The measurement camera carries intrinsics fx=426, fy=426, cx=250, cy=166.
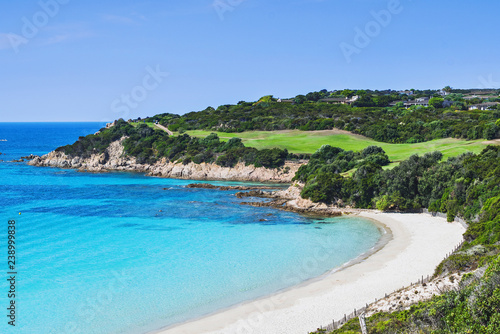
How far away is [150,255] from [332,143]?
5634cm

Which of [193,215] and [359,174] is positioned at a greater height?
[359,174]

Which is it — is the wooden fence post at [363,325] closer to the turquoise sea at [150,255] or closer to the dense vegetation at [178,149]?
the turquoise sea at [150,255]

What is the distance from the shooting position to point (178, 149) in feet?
277

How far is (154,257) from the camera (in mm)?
31281

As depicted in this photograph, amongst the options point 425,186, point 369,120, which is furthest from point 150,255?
point 369,120

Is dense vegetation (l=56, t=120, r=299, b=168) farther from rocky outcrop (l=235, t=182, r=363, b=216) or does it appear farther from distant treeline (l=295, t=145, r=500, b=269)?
distant treeline (l=295, t=145, r=500, b=269)

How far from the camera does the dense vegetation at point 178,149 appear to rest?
74.9m

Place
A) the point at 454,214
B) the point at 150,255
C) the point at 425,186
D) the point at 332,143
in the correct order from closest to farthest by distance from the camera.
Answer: the point at 150,255 < the point at 454,214 < the point at 425,186 < the point at 332,143

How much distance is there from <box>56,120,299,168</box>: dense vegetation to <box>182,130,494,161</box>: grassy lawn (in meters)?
5.94

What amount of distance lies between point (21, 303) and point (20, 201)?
113ft

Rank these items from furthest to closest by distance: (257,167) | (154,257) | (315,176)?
(257,167) → (315,176) → (154,257)

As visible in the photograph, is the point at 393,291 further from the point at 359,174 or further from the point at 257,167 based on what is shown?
the point at 257,167

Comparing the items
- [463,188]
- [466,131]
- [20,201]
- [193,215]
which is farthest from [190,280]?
[466,131]

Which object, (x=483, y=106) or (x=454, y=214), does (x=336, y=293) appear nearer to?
(x=454, y=214)
